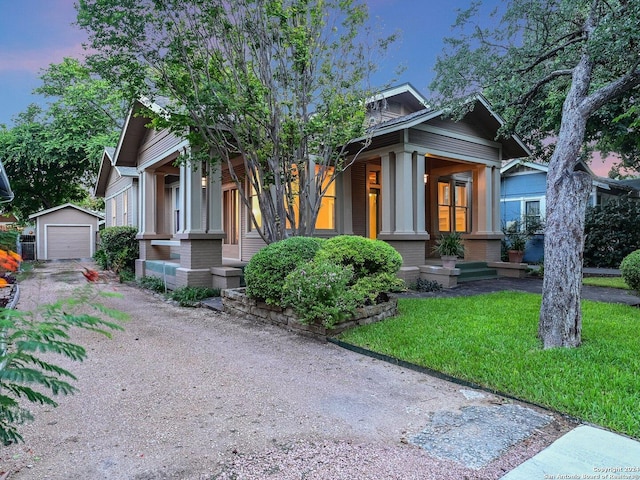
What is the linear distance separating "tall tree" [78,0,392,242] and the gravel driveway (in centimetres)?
403

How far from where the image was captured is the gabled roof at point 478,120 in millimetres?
9305

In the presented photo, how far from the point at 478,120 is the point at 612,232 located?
725 centimetres

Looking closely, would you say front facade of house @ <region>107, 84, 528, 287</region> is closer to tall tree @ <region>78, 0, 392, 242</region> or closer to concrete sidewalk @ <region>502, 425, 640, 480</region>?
tall tree @ <region>78, 0, 392, 242</region>

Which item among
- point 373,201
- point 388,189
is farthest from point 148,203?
point 388,189

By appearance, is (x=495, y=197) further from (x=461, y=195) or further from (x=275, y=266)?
(x=275, y=266)

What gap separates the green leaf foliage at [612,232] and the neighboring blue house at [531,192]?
182 centimetres

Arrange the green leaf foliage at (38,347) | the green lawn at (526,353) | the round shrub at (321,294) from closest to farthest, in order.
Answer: the green leaf foliage at (38,347) → the green lawn at (526,353) → the round shrub at (321,294)

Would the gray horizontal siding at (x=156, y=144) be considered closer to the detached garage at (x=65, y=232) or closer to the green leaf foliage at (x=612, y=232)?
the detached garage at (x=65, y=232)

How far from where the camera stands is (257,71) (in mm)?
7840

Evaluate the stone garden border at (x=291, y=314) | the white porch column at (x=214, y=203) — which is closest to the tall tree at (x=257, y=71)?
the white porch column at (x=214, y=203)

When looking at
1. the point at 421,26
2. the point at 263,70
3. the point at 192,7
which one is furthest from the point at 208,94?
the point at 421,26

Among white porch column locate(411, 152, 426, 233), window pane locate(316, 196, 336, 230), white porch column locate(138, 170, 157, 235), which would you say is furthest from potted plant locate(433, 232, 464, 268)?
white porch column locate(138, 170, 157, 235)

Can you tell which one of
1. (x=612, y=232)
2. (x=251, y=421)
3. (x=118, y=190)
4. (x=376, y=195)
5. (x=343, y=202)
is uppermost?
(x=118, y=190)

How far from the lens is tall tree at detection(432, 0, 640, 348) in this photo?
4.66 m
